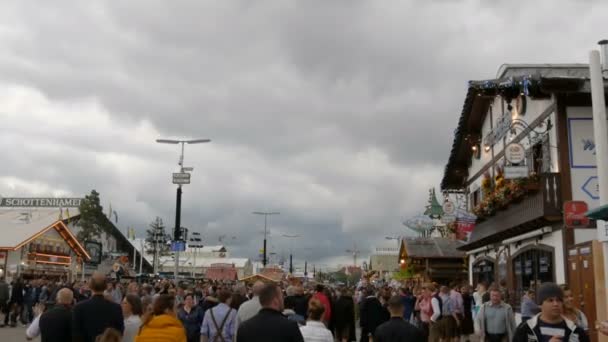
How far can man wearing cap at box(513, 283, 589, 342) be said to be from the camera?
5.28 m

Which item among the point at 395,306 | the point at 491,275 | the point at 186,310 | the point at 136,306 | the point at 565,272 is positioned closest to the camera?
Answer: the point at 395,306

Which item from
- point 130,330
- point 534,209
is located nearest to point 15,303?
point 130,330

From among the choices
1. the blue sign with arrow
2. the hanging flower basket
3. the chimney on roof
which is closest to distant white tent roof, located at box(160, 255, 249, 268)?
the chimney on roof

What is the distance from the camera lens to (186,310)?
11938mm

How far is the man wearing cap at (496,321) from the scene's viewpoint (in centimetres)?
1191

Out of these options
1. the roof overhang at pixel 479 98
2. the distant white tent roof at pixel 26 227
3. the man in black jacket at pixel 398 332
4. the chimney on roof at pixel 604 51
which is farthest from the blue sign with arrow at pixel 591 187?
the distant white tent roof at pixel 26 227

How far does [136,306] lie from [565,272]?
44.7 feet

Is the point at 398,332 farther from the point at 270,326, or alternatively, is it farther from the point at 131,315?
the point at 131,315

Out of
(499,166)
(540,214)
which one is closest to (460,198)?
(499,166)

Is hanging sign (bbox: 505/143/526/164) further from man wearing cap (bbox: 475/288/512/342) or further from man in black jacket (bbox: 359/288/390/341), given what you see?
man wearing cap (bbox: 475/288/512/342)

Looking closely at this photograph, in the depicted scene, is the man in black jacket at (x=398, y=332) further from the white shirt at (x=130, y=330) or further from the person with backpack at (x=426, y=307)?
the person with backpack at (x=426, y=307)

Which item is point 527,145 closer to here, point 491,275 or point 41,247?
point 491,275

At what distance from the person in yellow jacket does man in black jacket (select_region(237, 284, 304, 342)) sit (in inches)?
63.1

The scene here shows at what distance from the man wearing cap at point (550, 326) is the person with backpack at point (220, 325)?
5.02m
